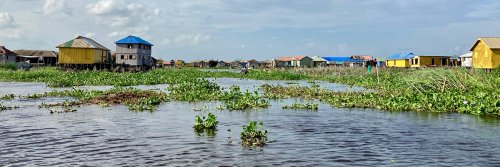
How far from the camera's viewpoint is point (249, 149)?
1112cm

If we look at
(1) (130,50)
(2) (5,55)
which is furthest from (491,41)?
(2) (5,55)

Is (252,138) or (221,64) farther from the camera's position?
(221,64)

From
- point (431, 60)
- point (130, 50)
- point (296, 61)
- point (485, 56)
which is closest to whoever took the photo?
point (485, 56)

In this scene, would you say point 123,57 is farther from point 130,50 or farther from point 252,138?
point 252,138

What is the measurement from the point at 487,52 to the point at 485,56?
674mm

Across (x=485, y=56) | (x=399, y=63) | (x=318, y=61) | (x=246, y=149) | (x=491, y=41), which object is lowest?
(x=246, y=149)

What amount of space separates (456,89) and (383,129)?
10521mm

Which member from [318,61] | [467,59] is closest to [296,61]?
[318,61]

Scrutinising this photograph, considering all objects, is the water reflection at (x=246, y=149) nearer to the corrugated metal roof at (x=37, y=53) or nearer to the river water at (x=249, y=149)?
the river water at (x=249, y=149)

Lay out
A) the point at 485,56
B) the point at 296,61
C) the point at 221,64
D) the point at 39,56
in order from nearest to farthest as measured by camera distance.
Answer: the point at 485,56, the point at 39,56, the point at 296,61, the point at 221,64

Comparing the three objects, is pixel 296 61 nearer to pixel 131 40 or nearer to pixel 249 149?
→ pixel 131 40

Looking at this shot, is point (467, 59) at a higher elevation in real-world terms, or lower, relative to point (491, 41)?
lower

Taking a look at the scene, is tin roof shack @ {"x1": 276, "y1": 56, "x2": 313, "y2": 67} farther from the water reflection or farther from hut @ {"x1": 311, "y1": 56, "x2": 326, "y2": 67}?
the water reflection

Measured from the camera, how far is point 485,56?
4766 centimetres
